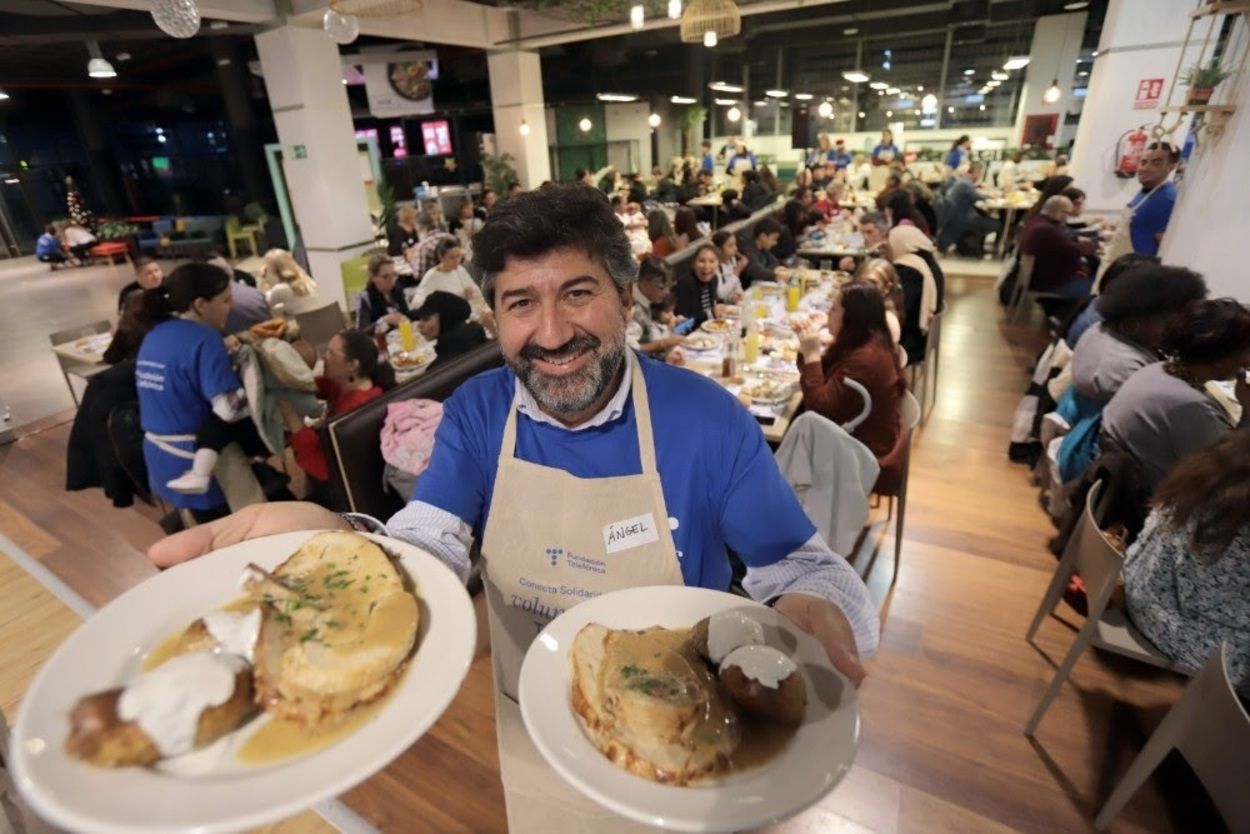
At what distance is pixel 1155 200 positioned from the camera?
5617 mm

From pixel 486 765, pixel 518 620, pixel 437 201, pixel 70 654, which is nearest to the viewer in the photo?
pixel 70 654

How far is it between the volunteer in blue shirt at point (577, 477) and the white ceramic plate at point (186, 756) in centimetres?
27

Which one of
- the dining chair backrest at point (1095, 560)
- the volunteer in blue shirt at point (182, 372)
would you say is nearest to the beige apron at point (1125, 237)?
the dining chair backrest at point (1095, 560)

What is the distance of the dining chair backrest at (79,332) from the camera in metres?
5.39

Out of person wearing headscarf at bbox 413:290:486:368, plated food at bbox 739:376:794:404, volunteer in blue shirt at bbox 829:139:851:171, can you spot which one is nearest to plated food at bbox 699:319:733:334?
plated food at bbox 739:376:794:404

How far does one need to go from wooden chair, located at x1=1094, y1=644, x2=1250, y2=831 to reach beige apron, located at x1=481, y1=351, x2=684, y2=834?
Result: 1.41 m

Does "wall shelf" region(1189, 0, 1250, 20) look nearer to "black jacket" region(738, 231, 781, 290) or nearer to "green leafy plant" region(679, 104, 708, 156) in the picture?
"black jacket" region(738, 231, 781, 290)

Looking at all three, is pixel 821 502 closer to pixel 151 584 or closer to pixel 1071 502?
pixel 1071 502

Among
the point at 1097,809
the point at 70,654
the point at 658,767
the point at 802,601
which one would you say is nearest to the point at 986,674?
the point at 1097,809

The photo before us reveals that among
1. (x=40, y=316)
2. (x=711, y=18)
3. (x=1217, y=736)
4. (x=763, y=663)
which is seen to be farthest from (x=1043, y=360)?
(x=40, y=316)

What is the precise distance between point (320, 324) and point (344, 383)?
2.57m

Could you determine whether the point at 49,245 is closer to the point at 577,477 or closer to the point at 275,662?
the point at 577,477

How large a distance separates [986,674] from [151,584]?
313cm

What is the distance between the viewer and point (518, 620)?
1504 millimetres
